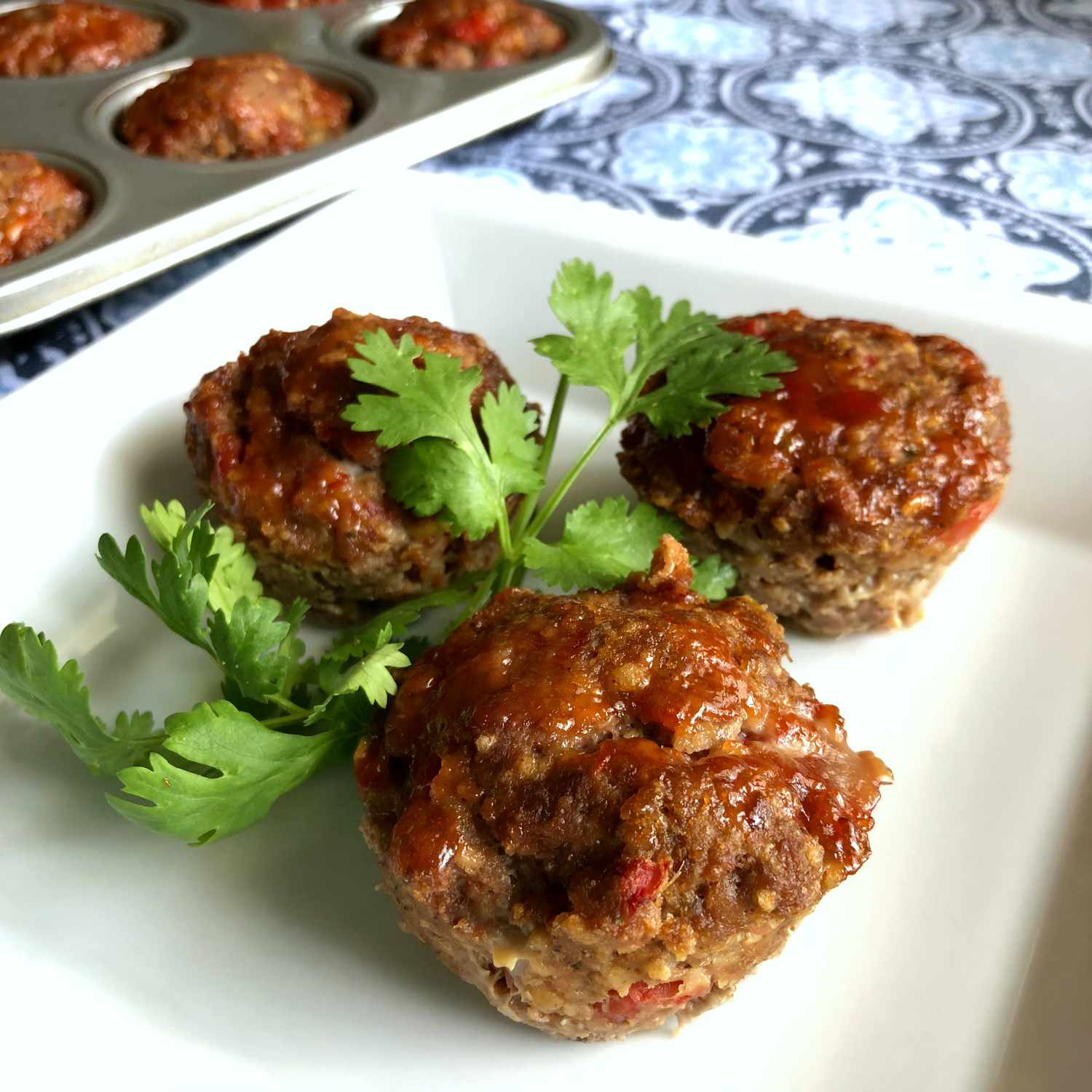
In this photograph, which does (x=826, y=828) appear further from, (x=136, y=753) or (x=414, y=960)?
(x=136, y=753)

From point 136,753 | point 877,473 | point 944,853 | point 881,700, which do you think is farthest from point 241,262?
point 944,853

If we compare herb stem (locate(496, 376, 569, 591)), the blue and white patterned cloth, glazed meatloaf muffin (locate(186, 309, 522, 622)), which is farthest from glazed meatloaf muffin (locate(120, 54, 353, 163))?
herb stem (locate(496, 376, 569, 591))

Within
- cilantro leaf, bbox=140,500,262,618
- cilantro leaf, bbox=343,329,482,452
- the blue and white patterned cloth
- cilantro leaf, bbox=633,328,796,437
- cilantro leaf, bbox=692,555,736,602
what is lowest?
the blue and white patterned cloth

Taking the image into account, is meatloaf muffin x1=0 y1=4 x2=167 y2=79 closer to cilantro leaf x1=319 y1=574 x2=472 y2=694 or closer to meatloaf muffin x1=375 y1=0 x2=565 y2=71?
meatloaf muffin x1=375 y1=0 x2=565 y2=71

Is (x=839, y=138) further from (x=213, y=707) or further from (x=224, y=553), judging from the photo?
(x=213, y=707)

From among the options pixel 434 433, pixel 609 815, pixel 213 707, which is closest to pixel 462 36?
pixel 434 433

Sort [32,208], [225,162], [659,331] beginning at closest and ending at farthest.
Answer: [659,331], [32,208], [225,162]
